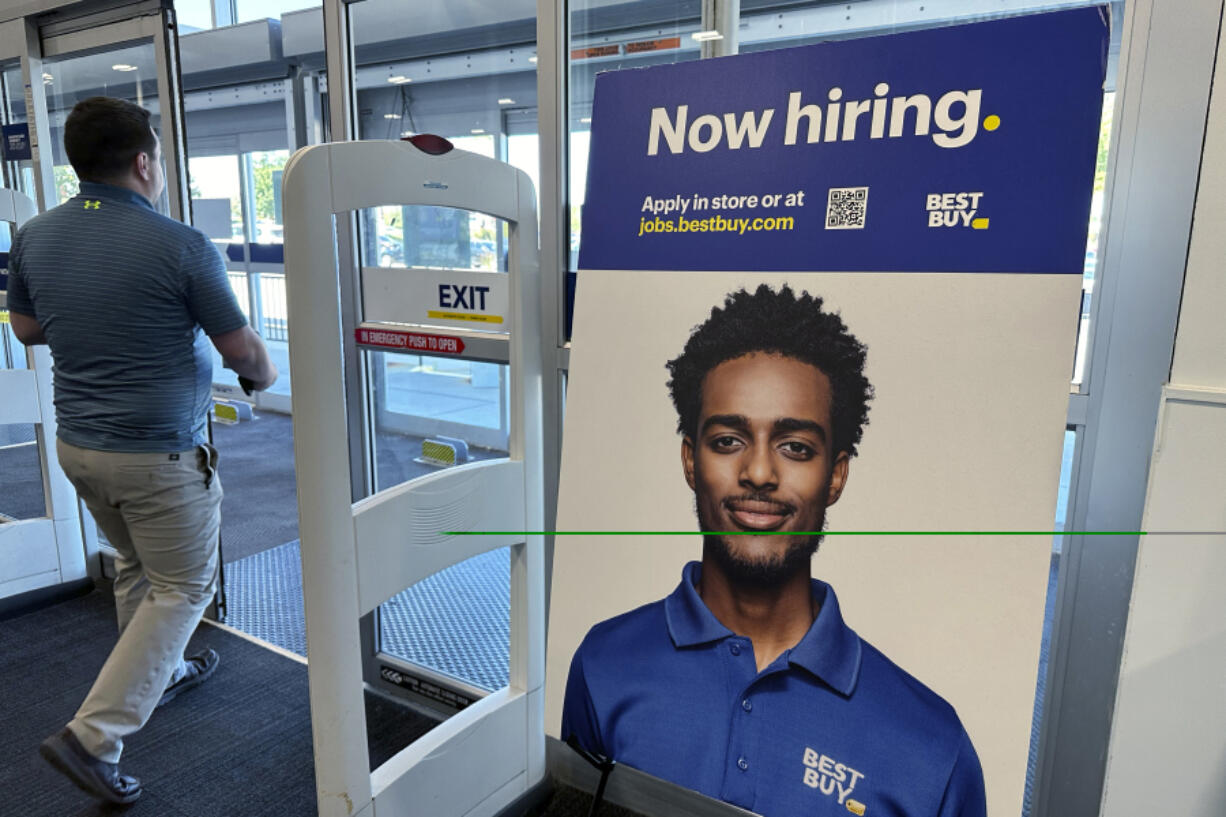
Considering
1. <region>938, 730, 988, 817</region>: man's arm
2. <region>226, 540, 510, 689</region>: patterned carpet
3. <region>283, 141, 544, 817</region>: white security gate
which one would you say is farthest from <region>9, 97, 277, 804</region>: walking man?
<region>938, 730, 988, 817</region>: man's arm

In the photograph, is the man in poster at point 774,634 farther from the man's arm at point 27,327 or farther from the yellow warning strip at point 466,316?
the man's arm at point 27,327

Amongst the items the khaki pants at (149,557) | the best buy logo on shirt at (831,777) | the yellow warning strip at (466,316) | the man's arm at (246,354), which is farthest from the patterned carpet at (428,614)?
the best buy logo on shirt at (831,777)

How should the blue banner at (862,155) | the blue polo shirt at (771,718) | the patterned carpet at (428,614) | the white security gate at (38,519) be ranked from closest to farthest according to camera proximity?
the blue banner at (862,155)
the blue polo shirt at (771,718)
the patterned carpet at (428,614)
the white security gate at (38,519)

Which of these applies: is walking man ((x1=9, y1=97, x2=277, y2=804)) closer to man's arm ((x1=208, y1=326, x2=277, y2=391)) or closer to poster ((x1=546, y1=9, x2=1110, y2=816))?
man's arm ((x1=208, y1=326, x2=277, y2=391))

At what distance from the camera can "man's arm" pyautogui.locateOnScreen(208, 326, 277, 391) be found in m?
2.02

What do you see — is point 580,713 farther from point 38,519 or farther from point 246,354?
point 38,519

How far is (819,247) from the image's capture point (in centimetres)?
117

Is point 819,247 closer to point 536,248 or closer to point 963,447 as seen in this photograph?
point 963,447

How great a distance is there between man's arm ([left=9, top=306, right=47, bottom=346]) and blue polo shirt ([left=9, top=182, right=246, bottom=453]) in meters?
0.08

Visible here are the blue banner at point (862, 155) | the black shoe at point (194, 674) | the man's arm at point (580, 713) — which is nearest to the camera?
the blue banner at point (862, 155)

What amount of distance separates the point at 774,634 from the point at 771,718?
0.12 meters

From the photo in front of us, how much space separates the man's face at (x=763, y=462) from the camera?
1177 millimetres

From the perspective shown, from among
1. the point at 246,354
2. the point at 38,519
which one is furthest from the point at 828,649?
the point at 38,519

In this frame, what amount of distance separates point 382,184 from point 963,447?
1104mm
